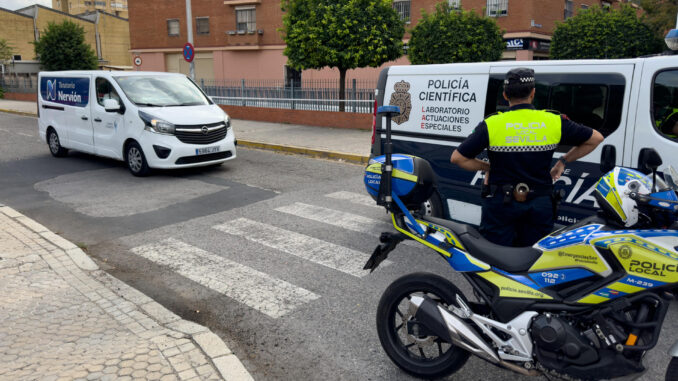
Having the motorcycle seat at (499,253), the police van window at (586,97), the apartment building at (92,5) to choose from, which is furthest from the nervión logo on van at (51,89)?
the apartment building at (92,5)

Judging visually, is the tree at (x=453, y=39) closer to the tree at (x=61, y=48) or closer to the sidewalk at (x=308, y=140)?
the sidewalk at (x=308, y=140)

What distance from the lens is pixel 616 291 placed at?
2.81 meters

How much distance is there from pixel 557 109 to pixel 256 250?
3543 mm

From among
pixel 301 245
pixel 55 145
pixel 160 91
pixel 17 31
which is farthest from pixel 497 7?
pixel 17 31

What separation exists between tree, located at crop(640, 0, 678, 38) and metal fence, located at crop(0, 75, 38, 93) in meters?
33.6

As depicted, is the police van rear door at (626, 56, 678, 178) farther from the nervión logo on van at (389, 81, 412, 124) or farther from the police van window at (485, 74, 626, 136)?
the nervión logo on van at (389, 81, 412, 124)

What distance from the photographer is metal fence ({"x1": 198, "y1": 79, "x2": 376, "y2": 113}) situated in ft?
56.4

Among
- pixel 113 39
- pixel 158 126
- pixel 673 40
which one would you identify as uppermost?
pixel 113 39

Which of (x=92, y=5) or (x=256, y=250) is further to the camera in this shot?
(x=92, y=5)

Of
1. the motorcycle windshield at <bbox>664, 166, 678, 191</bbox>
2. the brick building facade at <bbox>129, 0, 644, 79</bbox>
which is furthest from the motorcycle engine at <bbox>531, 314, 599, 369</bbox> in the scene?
the brick building facade at <bbox>129, 0, 644, 79</bbox>

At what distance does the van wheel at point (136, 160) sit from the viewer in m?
10.1

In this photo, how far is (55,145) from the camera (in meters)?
12.6

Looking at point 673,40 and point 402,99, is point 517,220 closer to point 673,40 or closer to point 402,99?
point 673,40

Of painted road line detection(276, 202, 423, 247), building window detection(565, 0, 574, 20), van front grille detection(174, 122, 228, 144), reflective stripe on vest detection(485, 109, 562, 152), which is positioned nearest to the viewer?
reflective stripe on vest detection(485, 109, 562, 152)
